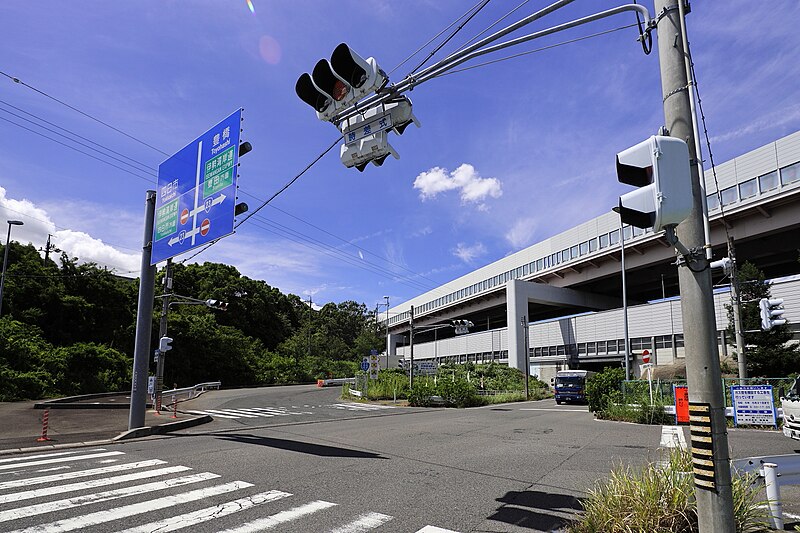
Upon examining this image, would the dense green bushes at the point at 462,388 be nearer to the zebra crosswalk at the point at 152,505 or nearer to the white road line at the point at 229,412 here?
the white road line at the point at 229,412

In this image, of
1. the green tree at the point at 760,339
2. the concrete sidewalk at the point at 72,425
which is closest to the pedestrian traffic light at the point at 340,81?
the concrete sidewalk at the point at 72,425

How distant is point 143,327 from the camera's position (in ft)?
55.5

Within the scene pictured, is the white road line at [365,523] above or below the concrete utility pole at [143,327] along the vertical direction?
below

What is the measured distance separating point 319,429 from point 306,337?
5965cm

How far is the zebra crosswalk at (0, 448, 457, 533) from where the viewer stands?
20.1ft

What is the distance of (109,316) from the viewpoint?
1681 inches

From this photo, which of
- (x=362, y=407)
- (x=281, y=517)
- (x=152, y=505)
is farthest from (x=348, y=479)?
(x=362, y=407)

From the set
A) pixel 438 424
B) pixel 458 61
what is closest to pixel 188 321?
pixel 438 424

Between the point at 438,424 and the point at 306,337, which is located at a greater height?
the point at 306,337

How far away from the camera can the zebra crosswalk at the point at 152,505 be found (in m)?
6.12

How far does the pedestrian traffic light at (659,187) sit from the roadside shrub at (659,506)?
3084 millimetres

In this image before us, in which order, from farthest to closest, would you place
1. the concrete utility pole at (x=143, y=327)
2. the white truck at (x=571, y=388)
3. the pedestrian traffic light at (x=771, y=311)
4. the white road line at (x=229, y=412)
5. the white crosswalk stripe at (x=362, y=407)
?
the white truck at (x=571, y=388)
the white crosswalk stripe at (x=362, y=407)
the white road line at (x=229, y=412)
the concrete utility pole at (x=143, y=327)
the pedestrian traffic light at (x=771, y=311)

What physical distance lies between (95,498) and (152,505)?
1.12 meters

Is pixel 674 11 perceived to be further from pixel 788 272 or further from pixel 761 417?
pixel 788 272
